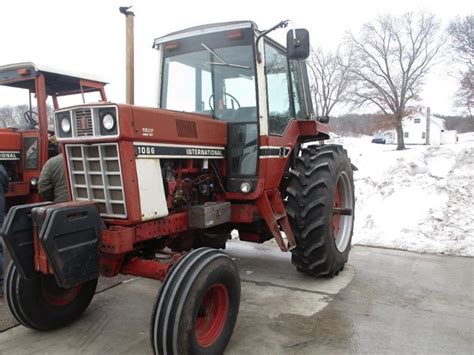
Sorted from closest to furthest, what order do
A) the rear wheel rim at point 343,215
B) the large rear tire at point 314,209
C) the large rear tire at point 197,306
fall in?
the large rear tire at point 197,306 → the large rear tire at point 314,209 → the rear wheel rim at point 343,215

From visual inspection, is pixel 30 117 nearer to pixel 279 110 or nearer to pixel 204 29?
pixel 204 29

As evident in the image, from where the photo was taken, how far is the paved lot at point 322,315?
355cm

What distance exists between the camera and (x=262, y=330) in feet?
12.6

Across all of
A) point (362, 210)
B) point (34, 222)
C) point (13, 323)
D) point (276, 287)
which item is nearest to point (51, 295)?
point (13, 323)

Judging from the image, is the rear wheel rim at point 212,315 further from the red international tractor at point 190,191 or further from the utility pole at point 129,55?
the utility pole at point 129,55

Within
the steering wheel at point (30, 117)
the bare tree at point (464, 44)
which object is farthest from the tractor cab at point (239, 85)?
the bare tree at point (464, 44)

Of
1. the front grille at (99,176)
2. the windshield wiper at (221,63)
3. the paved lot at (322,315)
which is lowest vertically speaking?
the paved lot at (322,315)

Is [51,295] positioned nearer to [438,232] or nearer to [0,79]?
[0,79]

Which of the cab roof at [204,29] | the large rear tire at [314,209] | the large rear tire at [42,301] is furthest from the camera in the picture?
the large rear tire at [314,209]

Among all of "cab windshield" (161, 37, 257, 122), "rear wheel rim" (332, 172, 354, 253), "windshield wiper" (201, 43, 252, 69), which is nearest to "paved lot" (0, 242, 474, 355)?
"rear wheel rim" (332, 172, 354, 253)

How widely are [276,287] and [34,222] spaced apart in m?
2.74

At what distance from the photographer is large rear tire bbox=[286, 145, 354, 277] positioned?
4.71 meters

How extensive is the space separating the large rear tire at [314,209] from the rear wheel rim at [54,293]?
7.63 feet

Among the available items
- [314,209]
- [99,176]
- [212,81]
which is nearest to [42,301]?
[99,176]
